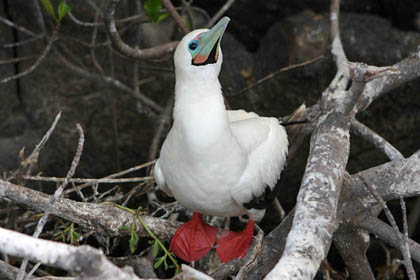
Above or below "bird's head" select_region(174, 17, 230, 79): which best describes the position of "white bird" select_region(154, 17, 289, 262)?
below

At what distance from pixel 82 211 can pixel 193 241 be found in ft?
2.10

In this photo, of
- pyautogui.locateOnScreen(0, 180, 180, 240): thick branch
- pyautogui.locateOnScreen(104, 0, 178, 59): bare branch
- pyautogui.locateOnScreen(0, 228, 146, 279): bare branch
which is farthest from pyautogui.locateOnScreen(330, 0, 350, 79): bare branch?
pyautogui.locateOnScreen(0, 228, 146, 279): bare branch

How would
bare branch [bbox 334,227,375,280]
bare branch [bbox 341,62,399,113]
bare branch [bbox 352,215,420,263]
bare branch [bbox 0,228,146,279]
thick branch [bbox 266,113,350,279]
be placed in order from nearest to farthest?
1. bare branch [bbox 0,228,146,279]
2. thick branch [bbox 266,113,350,279]
3. bare branch [bbox 341,62,399,113]
4. bare branch [bbox 352,215,420,263]
5. bare branch [bbox 334,227,375,280]

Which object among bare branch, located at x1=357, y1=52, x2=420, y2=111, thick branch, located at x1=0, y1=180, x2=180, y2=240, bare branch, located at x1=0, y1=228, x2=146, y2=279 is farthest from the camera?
bare branch, located at x1=357, y1=52, x2=420, y2=111

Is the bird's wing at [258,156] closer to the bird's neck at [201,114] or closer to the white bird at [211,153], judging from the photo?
the white bird at [211,153]

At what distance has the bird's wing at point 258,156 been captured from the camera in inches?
108

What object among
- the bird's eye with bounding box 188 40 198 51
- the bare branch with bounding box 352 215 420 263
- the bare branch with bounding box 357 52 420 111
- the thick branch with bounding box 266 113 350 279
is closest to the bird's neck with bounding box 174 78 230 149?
the bird's eye with bounding box 188 40 198 51

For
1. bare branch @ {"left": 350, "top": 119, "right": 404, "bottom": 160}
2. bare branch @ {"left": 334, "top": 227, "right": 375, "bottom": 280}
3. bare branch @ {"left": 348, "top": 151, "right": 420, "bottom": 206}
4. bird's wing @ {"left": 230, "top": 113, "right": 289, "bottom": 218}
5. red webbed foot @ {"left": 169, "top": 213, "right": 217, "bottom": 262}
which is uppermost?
bird's wing @ {"left": 230, "top": 113, "right": 289, "bottom": 218}

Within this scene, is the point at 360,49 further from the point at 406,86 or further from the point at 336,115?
the point at 336,115

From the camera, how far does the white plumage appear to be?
8.31ft

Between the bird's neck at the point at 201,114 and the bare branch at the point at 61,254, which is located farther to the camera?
the bird's neck at the point at 201,114

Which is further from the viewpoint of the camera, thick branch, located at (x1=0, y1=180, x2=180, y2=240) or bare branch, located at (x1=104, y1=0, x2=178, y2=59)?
bare branch, located at (x1=104, y1=0, x2=178, y2=59)

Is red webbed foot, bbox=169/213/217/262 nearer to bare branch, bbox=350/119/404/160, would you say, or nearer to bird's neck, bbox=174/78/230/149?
bird's neck, bbox=174/78/230/149

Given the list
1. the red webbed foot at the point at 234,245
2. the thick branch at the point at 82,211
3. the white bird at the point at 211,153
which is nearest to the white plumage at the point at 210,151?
the white bird at the point at 211,153
